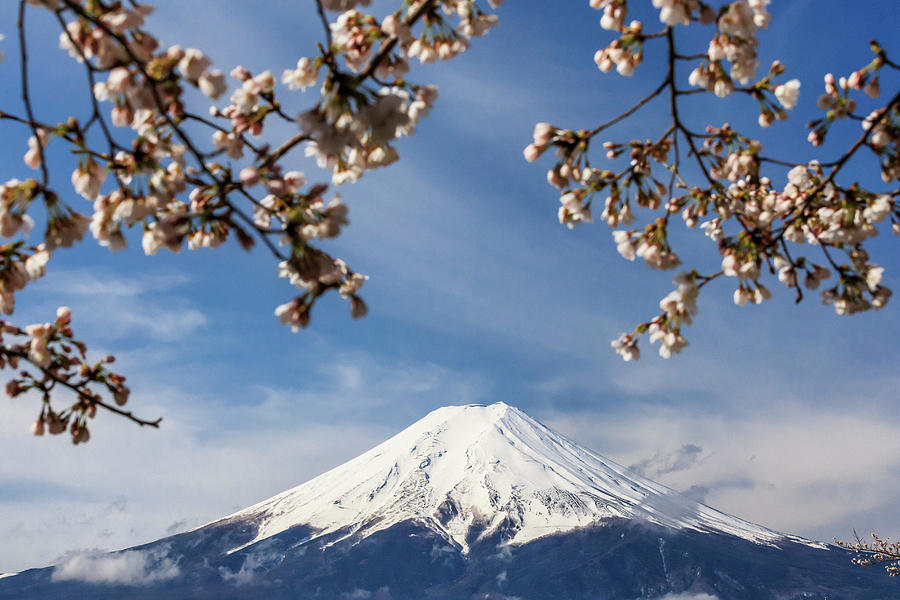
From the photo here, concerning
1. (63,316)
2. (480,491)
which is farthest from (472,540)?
(63,316)

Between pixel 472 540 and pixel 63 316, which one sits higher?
pixel 63 316

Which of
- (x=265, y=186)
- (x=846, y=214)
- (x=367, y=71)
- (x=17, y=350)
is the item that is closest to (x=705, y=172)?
(x=846, y=214)

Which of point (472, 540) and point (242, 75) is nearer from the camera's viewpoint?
point (242, 75)

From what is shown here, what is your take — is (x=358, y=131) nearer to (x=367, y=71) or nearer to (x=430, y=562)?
(x=367, y=71)

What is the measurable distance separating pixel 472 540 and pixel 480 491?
13.1 metres

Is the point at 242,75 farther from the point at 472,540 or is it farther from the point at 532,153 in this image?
the point at 472,540

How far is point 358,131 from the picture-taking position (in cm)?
149

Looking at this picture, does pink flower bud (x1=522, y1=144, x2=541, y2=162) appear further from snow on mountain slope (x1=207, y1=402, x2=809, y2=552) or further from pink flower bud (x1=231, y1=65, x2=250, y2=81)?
snow on mountain slope (x1=207, y1=402, x2=809, y2=552)

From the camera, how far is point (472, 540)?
15750cm

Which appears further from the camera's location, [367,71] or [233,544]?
[233,544]

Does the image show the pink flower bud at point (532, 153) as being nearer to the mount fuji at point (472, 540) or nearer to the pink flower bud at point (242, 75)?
the pink flower bud at point (242, 75)

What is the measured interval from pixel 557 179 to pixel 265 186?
3.86 ft

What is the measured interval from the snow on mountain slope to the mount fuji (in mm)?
356

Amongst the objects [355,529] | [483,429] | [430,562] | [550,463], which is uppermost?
[483,429]
